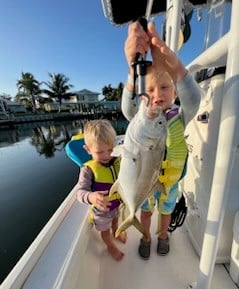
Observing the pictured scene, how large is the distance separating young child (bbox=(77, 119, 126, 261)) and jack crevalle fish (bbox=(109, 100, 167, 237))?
385 mm

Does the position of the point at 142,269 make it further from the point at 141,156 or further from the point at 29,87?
the point at 29,87

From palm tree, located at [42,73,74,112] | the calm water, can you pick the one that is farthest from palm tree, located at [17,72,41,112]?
the calm water

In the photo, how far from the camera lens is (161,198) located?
A: 5.62ft

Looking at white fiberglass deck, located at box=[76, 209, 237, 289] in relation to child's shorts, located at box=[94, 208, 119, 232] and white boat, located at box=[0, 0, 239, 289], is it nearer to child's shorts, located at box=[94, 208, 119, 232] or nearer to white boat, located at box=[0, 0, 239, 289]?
white boat, located at box=[0, 0, 239, 289]

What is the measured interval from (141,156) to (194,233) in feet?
4.07

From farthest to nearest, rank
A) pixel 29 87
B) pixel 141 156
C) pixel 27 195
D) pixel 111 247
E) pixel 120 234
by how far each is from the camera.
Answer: pixel 29 87
pixel 27 195
pixel 120 234
pixel 111 247
pixel 141 156

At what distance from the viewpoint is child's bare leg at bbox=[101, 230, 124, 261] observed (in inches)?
70.9

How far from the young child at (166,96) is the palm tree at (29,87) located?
4980cm

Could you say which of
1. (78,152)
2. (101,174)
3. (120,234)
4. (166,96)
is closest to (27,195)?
(78,152)

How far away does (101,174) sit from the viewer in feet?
5.66

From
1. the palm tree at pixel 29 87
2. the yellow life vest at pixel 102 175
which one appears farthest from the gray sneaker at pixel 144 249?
the palm tree at pixel 29 87

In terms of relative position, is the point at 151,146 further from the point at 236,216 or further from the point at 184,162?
the point at 236,216

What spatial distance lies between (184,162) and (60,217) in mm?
1112

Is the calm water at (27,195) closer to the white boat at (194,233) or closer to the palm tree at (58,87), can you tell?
the white boat at (194,233)
